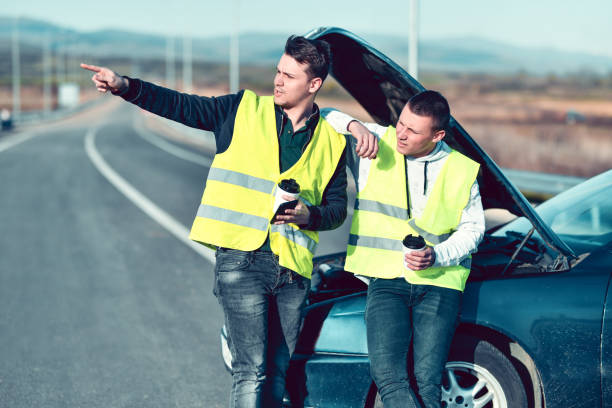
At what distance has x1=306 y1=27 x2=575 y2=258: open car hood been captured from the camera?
354cm

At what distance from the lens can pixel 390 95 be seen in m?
4.08

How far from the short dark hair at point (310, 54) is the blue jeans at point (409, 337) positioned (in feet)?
3.43

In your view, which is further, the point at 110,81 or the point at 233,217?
the point at 233,217

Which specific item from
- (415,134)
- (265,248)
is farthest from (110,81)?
(415,134)

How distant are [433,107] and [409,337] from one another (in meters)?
1.08

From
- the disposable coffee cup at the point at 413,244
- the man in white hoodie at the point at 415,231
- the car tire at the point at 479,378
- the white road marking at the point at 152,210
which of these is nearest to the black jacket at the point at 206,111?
the man in white hoodie at the point at 415,231

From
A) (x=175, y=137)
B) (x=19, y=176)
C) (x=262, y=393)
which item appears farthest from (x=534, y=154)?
(x=262, y=393)

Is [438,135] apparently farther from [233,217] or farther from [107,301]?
[107,301]

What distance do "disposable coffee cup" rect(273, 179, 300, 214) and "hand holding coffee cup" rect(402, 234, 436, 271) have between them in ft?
1.73

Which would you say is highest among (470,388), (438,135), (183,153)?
(438,135)

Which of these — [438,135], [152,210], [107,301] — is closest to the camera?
[438,135]

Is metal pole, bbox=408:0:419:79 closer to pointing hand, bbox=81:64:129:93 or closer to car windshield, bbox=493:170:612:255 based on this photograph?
car windshield, bbox=493:170:612:255

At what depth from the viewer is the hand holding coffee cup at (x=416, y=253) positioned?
3.05m

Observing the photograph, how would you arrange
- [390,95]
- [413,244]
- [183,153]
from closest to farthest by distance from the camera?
[413,244] < [390,95] < [183,153]
